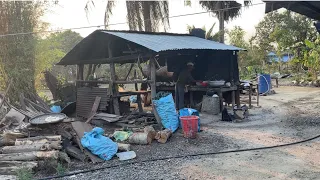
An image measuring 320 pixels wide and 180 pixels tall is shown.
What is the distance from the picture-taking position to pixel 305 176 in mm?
4273

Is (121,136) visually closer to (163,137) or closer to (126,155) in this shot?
(163,137)

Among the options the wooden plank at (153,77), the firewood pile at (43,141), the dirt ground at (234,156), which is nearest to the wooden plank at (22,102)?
the firewood pile at (43,141)

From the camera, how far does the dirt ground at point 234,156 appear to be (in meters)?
4.52

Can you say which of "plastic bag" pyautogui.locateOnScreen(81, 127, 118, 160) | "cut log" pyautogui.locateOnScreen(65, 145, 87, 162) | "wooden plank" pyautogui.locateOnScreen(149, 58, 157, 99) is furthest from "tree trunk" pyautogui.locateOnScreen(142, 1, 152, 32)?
"cut log" pyautogui.locateOnScreen(65, 145, 87, 162)

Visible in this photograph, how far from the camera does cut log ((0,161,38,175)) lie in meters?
4.77

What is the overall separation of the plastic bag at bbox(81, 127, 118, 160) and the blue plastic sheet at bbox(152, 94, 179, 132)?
206 centimetres

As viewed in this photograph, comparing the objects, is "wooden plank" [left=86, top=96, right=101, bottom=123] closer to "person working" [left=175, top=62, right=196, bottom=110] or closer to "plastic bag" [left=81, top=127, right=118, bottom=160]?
"person working" [left=175, top=62, right=196, bottom=110]

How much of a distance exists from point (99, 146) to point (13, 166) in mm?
1484

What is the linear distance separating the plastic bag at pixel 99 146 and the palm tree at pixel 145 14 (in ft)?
27.0

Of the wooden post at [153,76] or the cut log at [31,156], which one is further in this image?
the wooden post at [153,76]

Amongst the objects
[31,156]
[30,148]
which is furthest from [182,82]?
[31,156]

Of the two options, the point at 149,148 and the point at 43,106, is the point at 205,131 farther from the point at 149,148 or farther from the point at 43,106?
the point at 43,106

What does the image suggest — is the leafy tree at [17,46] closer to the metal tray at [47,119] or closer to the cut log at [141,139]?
the metal tray at [47,119]

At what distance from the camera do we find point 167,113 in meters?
7.45
